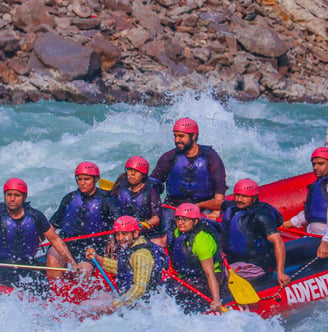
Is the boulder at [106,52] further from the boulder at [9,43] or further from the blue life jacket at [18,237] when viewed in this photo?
the blue life jacket at [18,237]

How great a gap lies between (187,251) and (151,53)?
9.96 m

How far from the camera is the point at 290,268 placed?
5.59 m

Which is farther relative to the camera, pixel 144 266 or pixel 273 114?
pixel 273 114

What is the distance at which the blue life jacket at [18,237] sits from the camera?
514 centimetres

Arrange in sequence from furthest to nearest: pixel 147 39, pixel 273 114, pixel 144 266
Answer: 1. pixel 147 39
2. pixel 273 114
3. pixel 144 266

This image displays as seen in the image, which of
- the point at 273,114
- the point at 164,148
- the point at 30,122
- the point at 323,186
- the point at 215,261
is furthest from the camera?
the point at 273,114

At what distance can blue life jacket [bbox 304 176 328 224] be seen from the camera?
5895 mm

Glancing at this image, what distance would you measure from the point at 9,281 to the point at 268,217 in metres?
2.12

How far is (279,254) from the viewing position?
515 cm

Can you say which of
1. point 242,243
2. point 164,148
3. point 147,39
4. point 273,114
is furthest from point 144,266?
point 147,39

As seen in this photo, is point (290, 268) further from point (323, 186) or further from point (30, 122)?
point (30, 122)

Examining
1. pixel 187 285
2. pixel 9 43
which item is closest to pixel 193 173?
pixel 187 285

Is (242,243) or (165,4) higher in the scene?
(165,4)

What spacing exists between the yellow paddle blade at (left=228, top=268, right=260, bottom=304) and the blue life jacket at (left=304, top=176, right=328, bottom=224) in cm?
116
